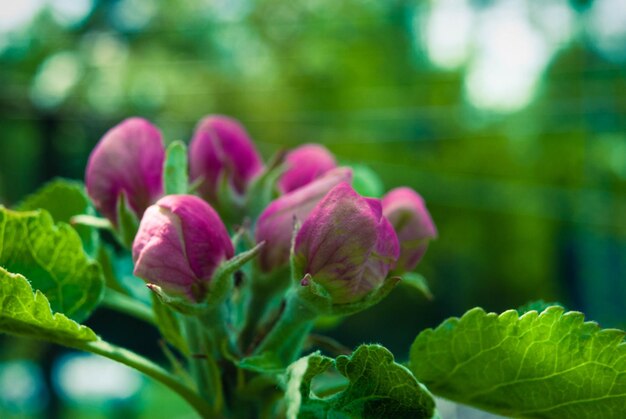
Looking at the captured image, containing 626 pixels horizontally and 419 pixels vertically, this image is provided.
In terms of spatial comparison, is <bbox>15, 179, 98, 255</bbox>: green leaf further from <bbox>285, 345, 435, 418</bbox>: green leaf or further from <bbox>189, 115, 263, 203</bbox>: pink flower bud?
<bbox>285, 345, 435, 418</bbox>: green leaf

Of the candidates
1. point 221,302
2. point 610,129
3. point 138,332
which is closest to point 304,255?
point 221,302

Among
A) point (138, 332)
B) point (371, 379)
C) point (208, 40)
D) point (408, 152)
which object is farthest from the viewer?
point (408, 152)

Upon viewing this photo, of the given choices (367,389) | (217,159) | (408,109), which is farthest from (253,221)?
(408,109)

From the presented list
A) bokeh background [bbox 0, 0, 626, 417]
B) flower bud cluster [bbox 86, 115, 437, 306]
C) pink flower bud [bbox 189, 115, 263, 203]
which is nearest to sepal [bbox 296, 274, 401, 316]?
flower bud cluster [bbox 86, 115, 437, 306]

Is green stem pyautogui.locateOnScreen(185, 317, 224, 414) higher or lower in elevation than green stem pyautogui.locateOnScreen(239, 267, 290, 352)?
lower

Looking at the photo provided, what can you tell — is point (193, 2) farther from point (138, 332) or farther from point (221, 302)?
point (221, 302)

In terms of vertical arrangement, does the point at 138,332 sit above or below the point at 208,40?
below

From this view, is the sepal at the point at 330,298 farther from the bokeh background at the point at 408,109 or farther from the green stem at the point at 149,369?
the bokeh background at the point at 408,109

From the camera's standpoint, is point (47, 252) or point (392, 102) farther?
point (392, 102)

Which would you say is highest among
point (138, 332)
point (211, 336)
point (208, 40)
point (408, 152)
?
point (208, 40)
